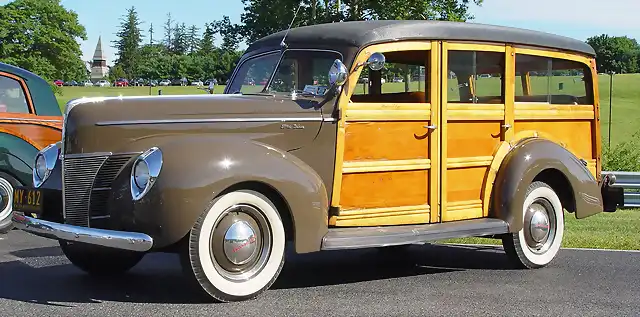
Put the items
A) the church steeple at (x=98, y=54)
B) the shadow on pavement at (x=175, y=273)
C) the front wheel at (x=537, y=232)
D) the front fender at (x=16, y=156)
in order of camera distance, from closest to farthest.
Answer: the shadow on pavement at (x=175, y=273) → the front wheel at (x=537, y=232) → the front fender at (x=16, y=156) → the church steeple at (x=98, y=54)

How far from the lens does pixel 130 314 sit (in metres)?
4.56

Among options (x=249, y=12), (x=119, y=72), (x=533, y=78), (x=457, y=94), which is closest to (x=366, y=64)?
(x=457, y=94)

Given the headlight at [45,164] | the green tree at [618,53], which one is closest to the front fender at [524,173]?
the headlight at [45,164]

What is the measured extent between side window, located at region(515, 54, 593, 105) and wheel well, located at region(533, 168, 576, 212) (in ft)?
2.34

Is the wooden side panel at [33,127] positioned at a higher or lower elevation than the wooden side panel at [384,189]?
higher

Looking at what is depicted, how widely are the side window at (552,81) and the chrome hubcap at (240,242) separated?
306cm

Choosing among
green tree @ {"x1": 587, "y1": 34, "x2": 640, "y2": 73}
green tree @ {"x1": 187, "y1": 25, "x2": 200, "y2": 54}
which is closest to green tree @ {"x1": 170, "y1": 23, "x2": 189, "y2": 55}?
green tree @ {"x1": 187, "y1": 25, "x2": 200, "y2": 54}

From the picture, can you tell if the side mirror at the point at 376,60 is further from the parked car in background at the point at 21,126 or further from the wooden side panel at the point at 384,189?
the parked car in background at the point at 21,126

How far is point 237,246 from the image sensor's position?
4.92 metres

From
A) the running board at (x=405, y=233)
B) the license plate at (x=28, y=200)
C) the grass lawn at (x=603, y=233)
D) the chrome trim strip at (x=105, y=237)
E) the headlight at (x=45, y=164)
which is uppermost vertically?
the headlight at (x=45, y=164)

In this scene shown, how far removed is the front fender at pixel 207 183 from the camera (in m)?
4.61

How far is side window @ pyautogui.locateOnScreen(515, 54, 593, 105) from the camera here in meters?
6.93

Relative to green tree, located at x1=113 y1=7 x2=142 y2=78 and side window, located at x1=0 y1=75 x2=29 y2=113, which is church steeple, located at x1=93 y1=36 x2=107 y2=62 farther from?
side window, located at x1=0 y1=75 x2=29 y2=113

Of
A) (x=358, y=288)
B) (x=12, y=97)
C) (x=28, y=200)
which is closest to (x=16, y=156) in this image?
(x=12, y=97)
